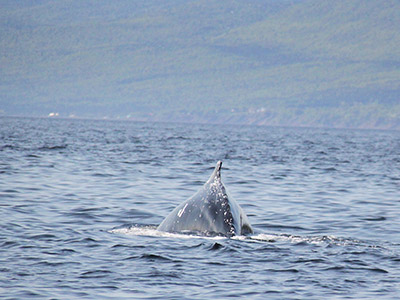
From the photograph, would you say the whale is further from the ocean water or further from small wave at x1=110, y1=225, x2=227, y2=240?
the ocean water

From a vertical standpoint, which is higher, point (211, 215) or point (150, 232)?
point (211, 215)

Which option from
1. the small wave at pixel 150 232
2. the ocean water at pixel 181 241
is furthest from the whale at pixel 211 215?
the ocean water at pixel 181 241

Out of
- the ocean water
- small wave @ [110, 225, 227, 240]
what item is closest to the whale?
small wave @ [110, 225, 227, 240]

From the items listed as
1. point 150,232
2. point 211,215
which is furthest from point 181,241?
point 150,232

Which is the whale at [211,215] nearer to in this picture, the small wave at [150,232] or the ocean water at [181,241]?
the small wave at [150,232]

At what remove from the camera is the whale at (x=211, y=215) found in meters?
12.3

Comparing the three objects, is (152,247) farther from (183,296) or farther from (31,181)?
(31,181)

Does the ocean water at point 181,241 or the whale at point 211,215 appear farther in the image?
the whale at point 211,215

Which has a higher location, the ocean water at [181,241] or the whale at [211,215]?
the whale at [211,215]

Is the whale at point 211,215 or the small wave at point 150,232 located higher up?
the whale at point 211,215

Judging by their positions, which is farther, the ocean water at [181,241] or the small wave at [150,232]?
the small wave at [150,232]

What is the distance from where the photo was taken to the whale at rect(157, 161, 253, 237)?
1228cm

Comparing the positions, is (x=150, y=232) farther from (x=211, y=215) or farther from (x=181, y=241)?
(x=211, y=215)

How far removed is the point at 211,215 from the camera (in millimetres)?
12305
